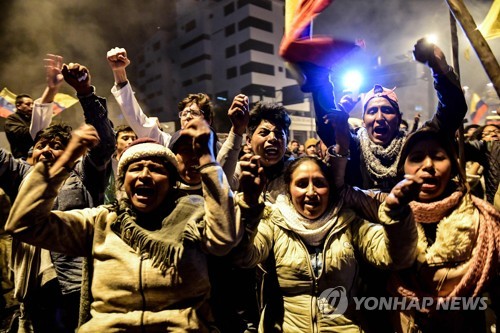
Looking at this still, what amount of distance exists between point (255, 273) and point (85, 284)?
4.01 ft

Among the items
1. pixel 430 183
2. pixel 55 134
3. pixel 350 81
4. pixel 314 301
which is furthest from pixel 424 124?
pixel 350 81

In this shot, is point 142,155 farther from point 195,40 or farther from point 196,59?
point 195,40

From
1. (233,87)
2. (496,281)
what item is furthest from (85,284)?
(233,87)

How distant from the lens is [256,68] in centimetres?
4650

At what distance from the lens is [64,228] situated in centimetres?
200

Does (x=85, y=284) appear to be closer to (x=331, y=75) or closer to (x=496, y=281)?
(x=331, y=75)

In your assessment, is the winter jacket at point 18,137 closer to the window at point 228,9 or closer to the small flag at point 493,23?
the small flag at point 493,23

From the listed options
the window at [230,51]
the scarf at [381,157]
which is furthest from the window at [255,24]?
the scarf at [381,157]

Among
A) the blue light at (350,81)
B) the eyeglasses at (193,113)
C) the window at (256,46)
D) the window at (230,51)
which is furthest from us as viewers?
the window at (230,51)

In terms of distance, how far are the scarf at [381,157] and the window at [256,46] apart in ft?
152

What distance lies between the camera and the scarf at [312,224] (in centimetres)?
226

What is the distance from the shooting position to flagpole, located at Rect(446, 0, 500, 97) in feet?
8.27

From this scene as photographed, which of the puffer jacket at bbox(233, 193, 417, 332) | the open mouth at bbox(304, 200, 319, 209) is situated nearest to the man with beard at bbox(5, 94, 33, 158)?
the puffer jacket at bbox(233, 193, 417, 332)

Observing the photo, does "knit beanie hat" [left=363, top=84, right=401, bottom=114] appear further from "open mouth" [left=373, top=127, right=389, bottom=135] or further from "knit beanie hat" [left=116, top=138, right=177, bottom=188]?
"knit beanie hat" [left=116, top=138, right=177, bottom=188]
